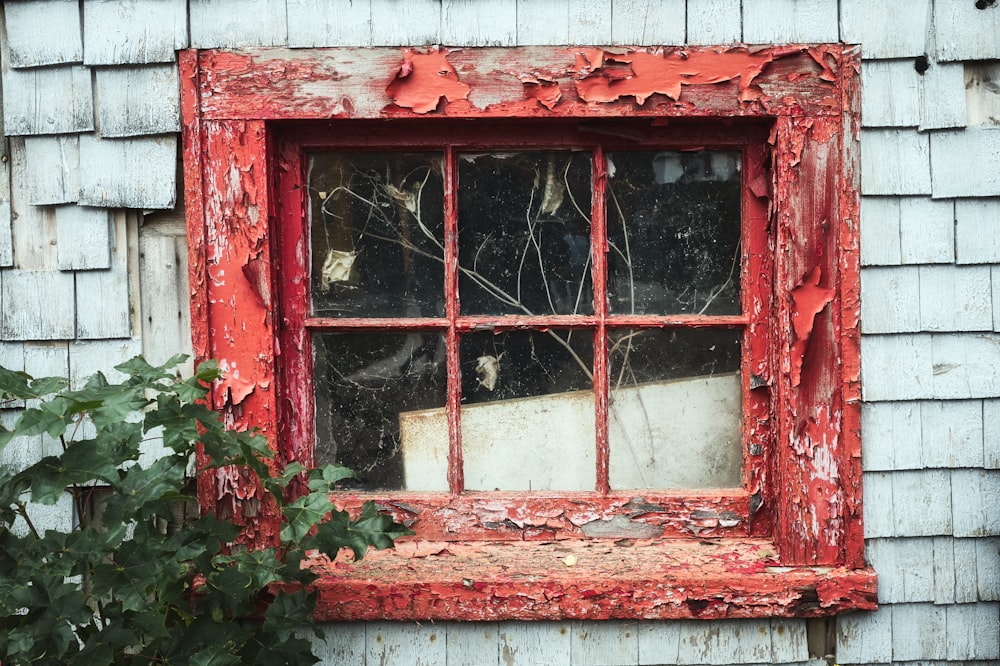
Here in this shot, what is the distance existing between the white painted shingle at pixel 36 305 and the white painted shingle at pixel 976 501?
7.24 feet

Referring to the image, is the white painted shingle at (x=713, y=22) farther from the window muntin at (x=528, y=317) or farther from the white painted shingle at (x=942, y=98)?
the white painted shingle at (x=942, y=98)

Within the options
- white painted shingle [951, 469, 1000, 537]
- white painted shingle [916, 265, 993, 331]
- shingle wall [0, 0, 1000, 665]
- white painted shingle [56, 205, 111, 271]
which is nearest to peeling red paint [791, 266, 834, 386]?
shingle wall [0, 0, 1000, 665]

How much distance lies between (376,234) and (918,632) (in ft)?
5.56

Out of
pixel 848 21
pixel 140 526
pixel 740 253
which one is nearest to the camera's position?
pixel 140 526

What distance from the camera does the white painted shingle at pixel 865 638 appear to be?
204 centimetres

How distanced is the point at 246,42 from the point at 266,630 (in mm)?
1365

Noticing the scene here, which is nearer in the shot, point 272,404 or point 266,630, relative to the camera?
point 266,630

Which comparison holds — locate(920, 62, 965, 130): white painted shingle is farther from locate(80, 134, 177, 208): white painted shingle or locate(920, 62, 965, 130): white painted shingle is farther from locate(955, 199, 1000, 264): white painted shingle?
locate(80, 134, 177, 208): white painted shingle

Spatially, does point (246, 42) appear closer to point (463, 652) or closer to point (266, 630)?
point (266, 630)

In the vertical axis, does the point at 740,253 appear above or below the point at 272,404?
above

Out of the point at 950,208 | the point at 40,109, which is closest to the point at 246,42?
the point at 40,109

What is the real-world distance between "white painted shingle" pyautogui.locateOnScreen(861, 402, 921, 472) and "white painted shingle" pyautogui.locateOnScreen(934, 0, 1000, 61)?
2.78ft

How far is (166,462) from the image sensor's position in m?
1.75

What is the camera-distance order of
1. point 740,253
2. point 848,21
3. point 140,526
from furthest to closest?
point 740,253 → point 848,21 → point 140,526
